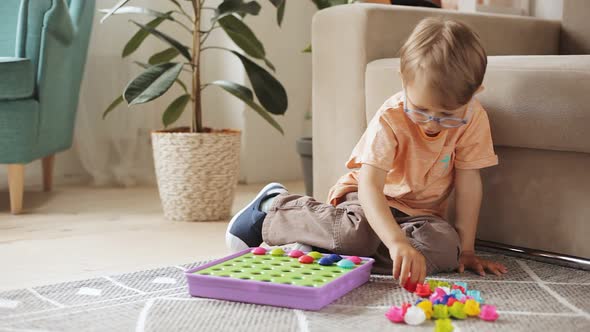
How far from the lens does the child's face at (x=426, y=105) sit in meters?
1.15

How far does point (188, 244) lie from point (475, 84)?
2.45 ft

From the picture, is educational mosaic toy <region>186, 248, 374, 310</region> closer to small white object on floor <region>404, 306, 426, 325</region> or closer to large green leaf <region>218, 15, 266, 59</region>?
small white object on floor <region>404, 306, 426, 325</region>

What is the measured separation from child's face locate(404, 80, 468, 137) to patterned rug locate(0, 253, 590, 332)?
264 mm

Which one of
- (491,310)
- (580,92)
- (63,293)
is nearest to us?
(491,310)

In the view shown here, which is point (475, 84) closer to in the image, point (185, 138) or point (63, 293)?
point (63, 293)

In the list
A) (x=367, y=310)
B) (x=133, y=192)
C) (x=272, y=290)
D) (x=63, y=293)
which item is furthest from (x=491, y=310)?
(x=133, y=192)

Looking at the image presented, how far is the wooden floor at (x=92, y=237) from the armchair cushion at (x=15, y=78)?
1.08 feet

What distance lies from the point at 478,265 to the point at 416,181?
182mm

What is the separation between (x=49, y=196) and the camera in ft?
7.65

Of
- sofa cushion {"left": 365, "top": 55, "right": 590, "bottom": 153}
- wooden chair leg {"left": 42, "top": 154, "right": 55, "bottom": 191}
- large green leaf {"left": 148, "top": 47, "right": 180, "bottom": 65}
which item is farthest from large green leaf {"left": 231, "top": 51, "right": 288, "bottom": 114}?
wooden chair leg {"left": 42, "top": 154, "right": 55, "bottom": 191}

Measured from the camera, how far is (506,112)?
1350 millimetres

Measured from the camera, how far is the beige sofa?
1.29m

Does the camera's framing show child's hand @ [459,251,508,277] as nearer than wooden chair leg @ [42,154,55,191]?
Yes

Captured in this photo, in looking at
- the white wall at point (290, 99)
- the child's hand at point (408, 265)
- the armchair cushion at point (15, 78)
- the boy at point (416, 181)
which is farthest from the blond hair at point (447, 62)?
the white wall at point (290, 99)
